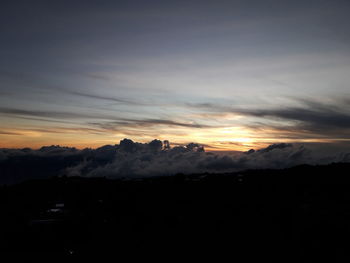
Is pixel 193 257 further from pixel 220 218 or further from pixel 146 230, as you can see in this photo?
pixel 220 218

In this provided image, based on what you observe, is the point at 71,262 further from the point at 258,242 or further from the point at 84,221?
the point at 258,242

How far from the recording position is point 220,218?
66.4 metres

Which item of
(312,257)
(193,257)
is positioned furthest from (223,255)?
(312,257)

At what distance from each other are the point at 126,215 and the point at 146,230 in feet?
60.2

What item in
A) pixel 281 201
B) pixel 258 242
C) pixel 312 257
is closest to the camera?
pixel 312 257

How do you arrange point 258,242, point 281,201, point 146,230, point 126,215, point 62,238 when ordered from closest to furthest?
point 258,242 < point 62,238 < point 146,230 < point 126,215 < point 281,201

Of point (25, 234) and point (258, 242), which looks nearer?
point (258, 242)

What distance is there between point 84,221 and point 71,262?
80.1 ft

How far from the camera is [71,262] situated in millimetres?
42688

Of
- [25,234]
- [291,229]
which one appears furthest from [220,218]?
[25,234]

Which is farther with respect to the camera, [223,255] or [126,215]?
[126,215]

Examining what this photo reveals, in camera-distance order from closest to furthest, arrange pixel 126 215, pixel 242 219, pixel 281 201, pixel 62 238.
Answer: pixel 62 238 < pixel 242 219 < pixel 126 215 < pixel 281 201

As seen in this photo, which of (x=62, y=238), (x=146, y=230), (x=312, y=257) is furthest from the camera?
(x=146, y=230)

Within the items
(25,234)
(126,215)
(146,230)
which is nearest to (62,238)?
(25,234)
